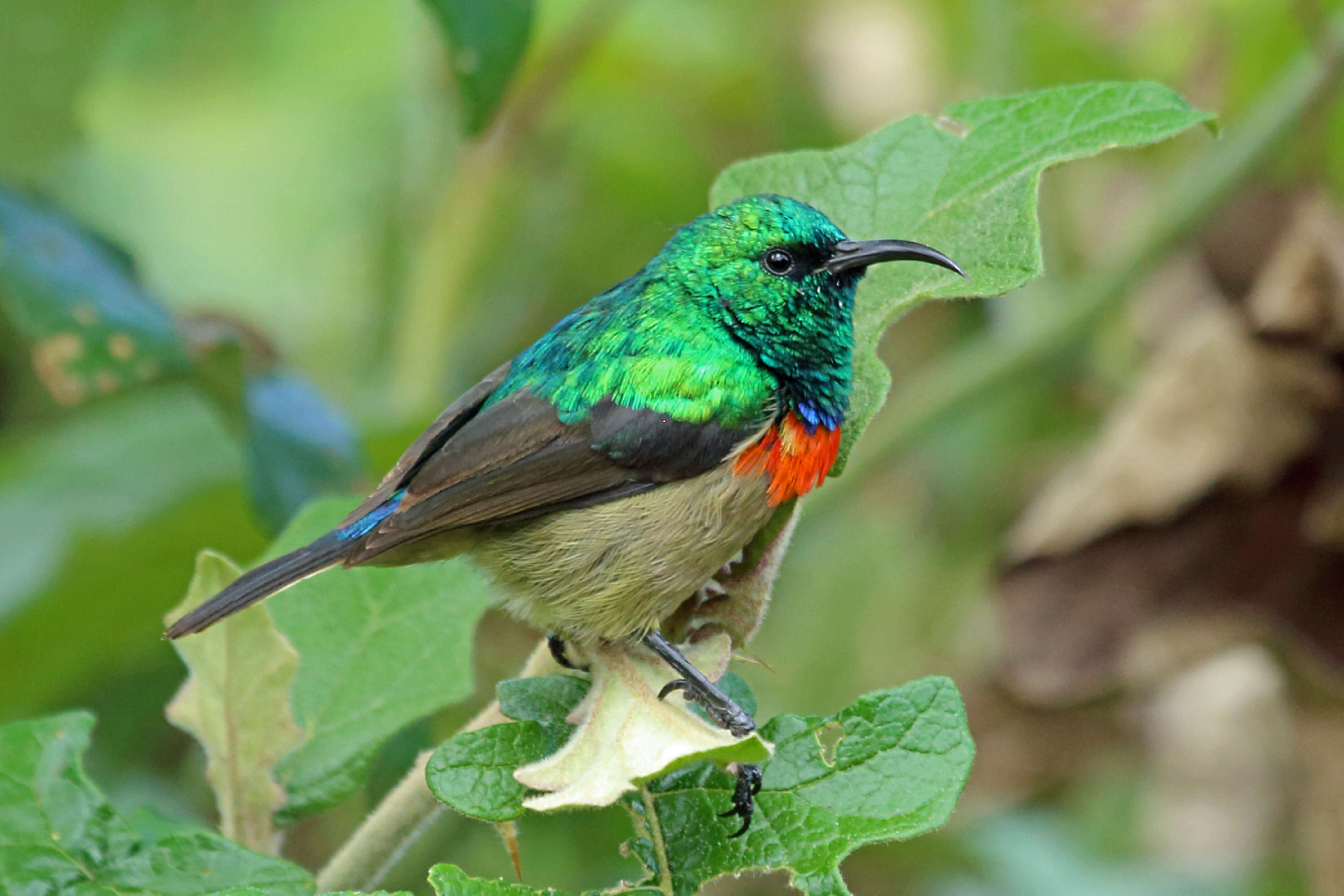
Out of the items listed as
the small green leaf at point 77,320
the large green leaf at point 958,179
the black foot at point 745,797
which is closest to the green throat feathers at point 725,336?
the large green leaf at point 958,179

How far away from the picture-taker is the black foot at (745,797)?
6.31 feet

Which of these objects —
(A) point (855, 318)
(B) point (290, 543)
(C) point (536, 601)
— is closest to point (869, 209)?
(A) point (855, 318)

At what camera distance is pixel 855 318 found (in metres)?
2.43

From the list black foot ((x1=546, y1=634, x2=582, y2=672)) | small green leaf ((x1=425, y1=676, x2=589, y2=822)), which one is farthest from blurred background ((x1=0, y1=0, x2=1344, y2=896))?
small green leaf ((x1=425, y1=676, x2=589, y2=822))

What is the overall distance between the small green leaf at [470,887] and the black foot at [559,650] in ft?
1.56

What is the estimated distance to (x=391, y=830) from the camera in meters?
2.10

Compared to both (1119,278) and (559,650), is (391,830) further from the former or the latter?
(1119,278)

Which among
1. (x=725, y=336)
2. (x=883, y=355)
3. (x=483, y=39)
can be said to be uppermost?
(x=883, y=355)

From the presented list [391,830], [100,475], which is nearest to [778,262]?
[391,830]

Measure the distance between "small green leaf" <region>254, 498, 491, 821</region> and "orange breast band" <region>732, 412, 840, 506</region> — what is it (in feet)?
1.72

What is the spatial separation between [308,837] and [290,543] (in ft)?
4.91

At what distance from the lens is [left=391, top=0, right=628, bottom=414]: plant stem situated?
167 inches

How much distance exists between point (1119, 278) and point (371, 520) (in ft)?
7.17

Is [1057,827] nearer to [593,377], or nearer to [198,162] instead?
[593,377]
